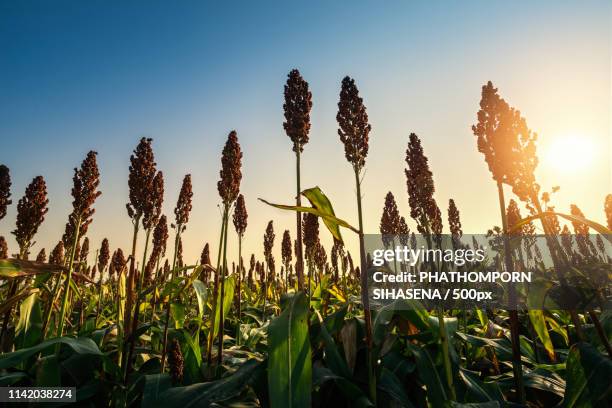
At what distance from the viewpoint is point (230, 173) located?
4.27 m

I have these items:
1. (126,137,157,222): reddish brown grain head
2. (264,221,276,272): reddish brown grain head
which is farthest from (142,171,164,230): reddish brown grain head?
(264,221,276,272): reddish brown grain head

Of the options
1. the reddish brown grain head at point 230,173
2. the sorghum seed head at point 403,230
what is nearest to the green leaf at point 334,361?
the reddish brown grain head at point 230,173

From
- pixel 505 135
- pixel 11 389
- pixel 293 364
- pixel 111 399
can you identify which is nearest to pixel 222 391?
pixel 293 364

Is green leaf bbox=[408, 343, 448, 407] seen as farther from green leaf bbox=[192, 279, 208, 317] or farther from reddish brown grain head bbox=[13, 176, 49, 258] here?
reddish brown grain head bbox=[13, 176, 49, 258]

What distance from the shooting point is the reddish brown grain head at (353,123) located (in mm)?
3510

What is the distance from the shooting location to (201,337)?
208 inches

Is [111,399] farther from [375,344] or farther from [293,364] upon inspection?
[375,344]

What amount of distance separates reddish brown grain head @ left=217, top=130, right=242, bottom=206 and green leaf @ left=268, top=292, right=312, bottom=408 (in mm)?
2303

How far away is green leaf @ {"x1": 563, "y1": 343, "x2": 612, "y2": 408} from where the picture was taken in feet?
6.51

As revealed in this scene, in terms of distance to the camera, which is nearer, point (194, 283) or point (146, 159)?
point (194, 283)

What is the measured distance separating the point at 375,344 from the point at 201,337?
3.62 meters

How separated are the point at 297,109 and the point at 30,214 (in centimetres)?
371

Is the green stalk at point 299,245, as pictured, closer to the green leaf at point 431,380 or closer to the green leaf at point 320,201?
the green leaf at point 320,201

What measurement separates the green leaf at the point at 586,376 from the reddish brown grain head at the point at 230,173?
3593mm
